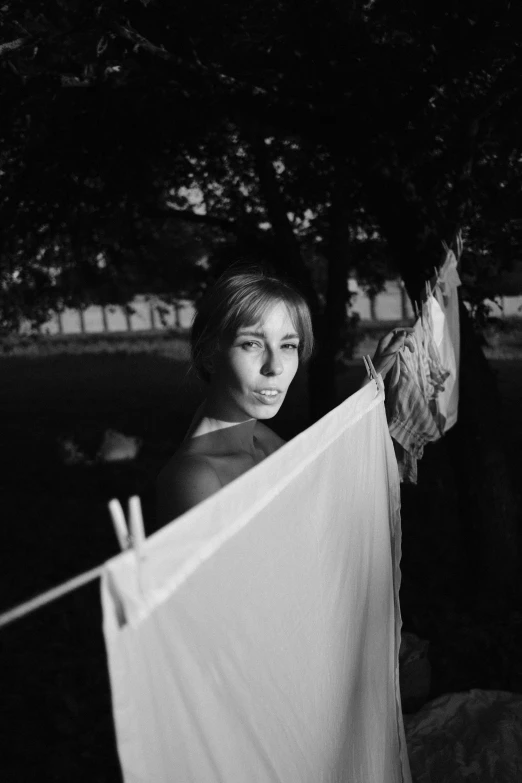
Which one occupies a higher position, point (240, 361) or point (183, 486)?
point (240, 361)

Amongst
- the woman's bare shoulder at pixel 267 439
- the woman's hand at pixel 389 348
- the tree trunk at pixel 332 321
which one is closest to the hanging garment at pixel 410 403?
the woman's hand at pixel 389 348

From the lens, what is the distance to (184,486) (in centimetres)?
186

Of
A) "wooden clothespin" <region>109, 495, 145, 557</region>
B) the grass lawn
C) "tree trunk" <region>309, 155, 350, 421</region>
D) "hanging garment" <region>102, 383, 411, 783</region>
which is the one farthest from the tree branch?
"tree trunk" <region>309, 155, 350, 421</region>

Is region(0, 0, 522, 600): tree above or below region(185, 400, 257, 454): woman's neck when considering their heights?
above

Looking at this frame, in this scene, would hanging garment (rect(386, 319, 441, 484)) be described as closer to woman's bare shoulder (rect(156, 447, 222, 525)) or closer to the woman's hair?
the woman's hair

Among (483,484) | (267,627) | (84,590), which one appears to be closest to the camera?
(267,627)

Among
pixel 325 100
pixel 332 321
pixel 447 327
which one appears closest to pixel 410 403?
pixel 447 327

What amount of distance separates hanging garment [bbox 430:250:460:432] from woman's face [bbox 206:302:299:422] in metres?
1.13

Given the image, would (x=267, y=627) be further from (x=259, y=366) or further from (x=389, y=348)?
(x=389, y=348)

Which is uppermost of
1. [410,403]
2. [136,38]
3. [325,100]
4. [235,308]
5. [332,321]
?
[136,38]

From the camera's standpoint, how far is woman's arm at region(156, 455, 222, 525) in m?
1.84

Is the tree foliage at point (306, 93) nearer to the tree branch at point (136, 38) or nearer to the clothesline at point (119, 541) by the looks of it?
the tree branch at point (136, 38)

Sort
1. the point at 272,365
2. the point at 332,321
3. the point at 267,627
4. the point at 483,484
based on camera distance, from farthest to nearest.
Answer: the point at 332,321
the point at 483,484
the point at 272,365
the point at 267,627

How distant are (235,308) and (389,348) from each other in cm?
72
